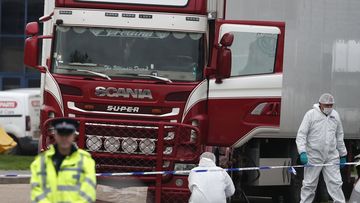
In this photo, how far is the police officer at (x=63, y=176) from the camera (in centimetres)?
655

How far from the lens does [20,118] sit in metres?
24.5

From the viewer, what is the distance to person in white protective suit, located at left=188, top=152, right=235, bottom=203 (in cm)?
955

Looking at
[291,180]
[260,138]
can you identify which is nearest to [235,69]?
[260,138]

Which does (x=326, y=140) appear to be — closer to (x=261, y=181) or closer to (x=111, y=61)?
(x=261, y=181)

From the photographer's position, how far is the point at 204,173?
9766 millimetres

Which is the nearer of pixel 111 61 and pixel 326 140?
pixel 111 61

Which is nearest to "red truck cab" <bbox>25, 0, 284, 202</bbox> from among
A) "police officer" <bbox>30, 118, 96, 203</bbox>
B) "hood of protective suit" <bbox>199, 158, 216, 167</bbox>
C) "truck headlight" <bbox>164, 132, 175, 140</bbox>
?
"truck headlight" <bbox>164, 132, 175, 140</bbox>

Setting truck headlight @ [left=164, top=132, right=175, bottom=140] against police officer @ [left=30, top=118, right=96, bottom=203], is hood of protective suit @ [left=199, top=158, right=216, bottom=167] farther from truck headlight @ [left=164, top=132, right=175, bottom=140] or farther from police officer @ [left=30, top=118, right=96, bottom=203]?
police officer @ [left=30, top=118, right=96, bottom=203]

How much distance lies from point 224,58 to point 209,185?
251cm

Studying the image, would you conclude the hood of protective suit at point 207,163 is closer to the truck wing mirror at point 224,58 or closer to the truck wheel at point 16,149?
the truck wing mirror at point 224,58

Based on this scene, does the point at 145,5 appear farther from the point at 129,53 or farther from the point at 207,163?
the point at 207,163

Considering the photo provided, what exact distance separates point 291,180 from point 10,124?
41.7 ft

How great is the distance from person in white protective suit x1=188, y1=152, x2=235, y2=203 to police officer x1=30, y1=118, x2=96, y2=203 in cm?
311

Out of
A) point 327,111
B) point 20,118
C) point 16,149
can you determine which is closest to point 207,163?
point 327,111
